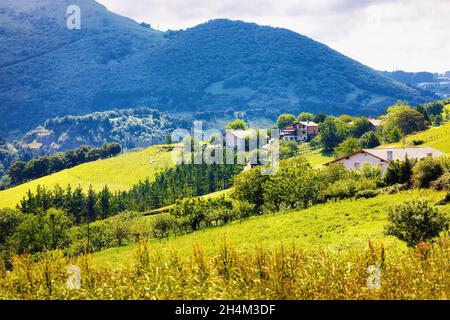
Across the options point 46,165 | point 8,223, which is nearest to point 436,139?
point 8,223

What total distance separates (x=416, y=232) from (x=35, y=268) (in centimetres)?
2001

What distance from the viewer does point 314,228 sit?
43469 millimetres

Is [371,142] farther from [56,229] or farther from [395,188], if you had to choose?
[56,229]

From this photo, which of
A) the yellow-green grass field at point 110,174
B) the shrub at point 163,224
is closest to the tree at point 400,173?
the shrub at point 163,224

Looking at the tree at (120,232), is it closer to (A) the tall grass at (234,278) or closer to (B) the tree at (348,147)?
(A) the tall grass at (234,278)

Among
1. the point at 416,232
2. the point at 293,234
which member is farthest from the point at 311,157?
the point at 416,232

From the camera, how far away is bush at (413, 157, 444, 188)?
50312mm

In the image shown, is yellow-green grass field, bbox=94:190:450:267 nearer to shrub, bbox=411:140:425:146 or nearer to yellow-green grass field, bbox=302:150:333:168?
yellow-green grass field, bbox=302:150:333:168

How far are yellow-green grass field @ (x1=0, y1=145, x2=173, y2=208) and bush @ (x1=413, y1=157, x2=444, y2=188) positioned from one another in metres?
88.1

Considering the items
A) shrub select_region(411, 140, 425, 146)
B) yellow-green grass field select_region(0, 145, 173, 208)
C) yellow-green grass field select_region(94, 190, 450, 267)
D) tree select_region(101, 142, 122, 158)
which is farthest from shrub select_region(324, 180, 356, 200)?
tree select_region(101, 142, 122, 158)

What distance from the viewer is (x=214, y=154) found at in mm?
129375

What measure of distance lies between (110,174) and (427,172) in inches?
4290

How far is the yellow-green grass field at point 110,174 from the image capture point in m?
132
